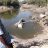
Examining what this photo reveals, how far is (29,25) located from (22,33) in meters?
2.68

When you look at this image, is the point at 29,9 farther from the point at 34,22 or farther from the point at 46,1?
the point at 34,22

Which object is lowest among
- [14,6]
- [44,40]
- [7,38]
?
[14,6]

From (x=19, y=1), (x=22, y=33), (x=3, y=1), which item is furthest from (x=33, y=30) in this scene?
(x=19, y=1)

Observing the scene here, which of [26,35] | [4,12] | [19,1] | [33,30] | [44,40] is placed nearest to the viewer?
[44,40]

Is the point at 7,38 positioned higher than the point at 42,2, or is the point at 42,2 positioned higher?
the point at 7,38

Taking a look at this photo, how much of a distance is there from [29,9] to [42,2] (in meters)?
2.79

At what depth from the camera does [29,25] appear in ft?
51.0

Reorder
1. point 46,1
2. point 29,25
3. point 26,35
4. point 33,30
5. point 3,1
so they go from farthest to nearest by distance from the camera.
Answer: point 3,1 → point 46,1 → point 29,25 → point 33,30 → point 26,35

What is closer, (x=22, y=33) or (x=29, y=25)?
(x=22, y=33)

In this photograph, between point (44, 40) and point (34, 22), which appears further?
point (34, 22)

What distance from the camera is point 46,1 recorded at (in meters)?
25.7

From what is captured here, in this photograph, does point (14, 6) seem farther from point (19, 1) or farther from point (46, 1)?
point (46, 1)

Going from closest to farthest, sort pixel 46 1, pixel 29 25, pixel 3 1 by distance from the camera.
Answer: pixel 29 25, pixel 46 1, pixel 3 1

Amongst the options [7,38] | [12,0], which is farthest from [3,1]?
[7,38]
